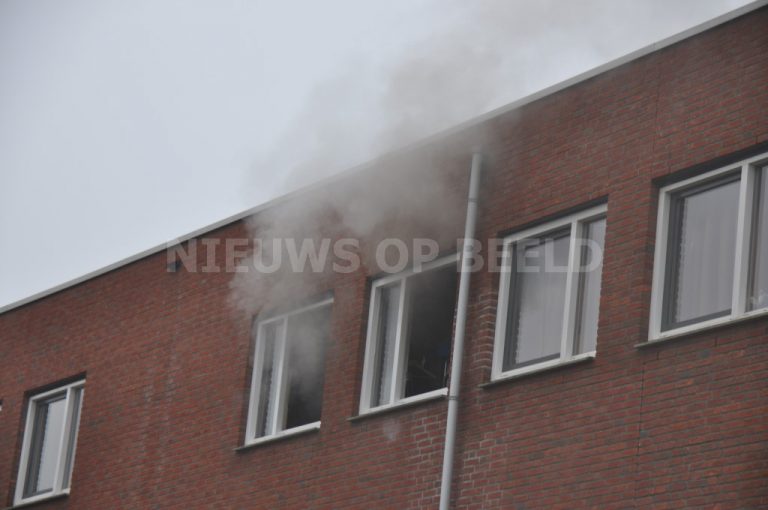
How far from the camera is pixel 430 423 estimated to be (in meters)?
12.8

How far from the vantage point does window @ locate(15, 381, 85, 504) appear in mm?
17609

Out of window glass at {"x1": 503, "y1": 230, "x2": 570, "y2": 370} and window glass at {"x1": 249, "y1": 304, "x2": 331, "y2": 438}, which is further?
window glass at {"x1": 249, "y1": 304, "x2": 331, "y2": 438}

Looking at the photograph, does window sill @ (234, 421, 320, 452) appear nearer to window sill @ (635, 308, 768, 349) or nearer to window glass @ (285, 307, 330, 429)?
window glass @ (285, 307, 330, 429)

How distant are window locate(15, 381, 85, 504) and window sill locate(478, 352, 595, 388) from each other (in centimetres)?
688

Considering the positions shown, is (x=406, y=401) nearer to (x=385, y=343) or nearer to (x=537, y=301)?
(x=385, y=343)

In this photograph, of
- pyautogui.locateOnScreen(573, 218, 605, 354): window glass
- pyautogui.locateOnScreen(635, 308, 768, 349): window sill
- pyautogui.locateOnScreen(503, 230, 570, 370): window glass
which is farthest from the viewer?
pyautogui.locateOnScreen(503, 230, 570, 370): window glass

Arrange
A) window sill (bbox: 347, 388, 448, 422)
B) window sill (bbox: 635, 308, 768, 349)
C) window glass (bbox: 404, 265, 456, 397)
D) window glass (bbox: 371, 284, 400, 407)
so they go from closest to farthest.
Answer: window sill (bbox: 635, 308, 768, 349), window sill (bbox: 347, 388, 448, 422), window glass (bbox: 404, 265, 456, 397), window glass (bbox: 371, 284, 400, 407)

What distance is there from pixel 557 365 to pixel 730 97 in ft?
7.79

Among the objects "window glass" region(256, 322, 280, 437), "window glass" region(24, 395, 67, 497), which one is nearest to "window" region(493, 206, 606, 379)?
"window glass" region(256, 322, 280, 437)

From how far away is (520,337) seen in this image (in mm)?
Result: 12562

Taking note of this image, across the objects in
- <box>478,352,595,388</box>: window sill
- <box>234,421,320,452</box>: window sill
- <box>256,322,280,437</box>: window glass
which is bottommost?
<box>478,352,595,388</box>: window sill

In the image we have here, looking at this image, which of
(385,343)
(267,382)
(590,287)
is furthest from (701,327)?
(267,382)

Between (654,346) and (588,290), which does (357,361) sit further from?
(654,346)

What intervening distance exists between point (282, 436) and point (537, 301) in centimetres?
321
